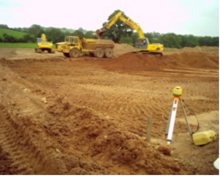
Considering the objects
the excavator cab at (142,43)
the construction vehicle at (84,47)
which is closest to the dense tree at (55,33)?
the construction vehicle at (84,47)

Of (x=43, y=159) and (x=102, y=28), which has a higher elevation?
(x=102, y=28)

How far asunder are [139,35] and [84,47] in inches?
102

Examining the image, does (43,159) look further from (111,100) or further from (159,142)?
(111,100)

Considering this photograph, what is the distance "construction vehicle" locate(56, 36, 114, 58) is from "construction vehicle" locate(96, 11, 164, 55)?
54cm

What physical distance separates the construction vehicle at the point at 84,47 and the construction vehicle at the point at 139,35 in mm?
545

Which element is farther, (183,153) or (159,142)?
(159,142)

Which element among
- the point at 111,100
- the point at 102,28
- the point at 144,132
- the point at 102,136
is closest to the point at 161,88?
the point at 111,100

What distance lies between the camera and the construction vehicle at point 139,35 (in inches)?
592

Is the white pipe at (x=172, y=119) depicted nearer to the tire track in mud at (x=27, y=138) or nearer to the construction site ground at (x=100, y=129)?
the construction site ground at (x=100, y=129)

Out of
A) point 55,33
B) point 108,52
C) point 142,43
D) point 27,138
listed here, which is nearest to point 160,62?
point 142,43

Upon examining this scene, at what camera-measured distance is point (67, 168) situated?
2.75 meters

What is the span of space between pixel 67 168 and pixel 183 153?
48.9 inches

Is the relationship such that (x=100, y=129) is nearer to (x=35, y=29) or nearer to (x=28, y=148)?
(x=28, y=148)

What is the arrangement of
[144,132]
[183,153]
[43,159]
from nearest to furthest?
[43,159]
[183,153]
[144,132]
